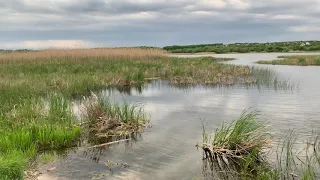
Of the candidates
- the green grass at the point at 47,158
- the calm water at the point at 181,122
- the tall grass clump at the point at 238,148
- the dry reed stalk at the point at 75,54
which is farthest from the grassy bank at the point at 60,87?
the tall grass clump at the point at 238,148

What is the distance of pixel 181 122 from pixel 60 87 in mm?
9213

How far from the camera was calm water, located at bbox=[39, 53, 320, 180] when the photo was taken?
7375mm

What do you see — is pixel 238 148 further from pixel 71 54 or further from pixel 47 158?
pixel 71 54

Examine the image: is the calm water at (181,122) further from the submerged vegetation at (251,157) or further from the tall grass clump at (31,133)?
the tall grass clump at (31,133)

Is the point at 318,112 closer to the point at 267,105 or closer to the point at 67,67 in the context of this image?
the point at 267,105

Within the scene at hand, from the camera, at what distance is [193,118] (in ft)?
39.7

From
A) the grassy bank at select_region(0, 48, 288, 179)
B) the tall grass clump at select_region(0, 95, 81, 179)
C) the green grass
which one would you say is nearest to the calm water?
the green grass

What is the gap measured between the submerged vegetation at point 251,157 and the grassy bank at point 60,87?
3.34 meters

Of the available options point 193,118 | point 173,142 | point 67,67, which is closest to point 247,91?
point 193,118

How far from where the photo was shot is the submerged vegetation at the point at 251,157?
6879 millimetres

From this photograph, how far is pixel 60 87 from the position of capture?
60.5 ft

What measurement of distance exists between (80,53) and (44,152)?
78.3 feet

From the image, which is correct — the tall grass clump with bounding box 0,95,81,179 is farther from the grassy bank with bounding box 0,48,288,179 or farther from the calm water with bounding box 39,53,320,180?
the calm water with bounding box 39,53,320,180

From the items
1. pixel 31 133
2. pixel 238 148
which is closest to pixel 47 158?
pixel 31 133
